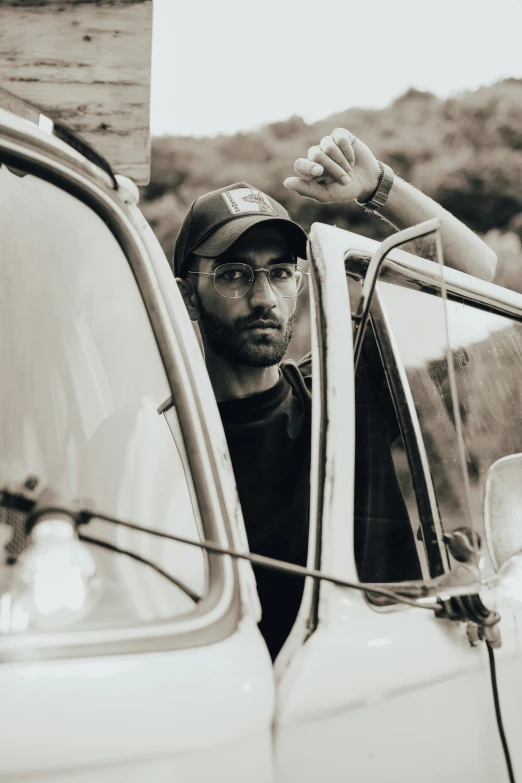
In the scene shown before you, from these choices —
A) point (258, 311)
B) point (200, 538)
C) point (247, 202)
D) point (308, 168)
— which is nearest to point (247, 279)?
point (258, 311)

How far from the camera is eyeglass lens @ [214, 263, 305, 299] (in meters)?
2.41

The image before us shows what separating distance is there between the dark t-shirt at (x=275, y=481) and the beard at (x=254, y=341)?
89mm

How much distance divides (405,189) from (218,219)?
1.83 ft

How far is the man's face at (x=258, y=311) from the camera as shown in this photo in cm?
240

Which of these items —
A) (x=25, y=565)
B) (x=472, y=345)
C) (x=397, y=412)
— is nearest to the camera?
(x=25, y=565)

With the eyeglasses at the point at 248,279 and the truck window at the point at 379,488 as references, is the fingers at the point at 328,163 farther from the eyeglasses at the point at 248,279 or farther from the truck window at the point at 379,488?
the truck window at the point at 379,488

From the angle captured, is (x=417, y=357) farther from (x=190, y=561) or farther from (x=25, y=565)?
(x=25, y=565)

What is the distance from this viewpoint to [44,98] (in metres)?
5.04

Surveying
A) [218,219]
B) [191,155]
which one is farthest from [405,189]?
[191,155]

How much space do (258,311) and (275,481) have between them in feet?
2.12

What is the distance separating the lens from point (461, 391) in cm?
193

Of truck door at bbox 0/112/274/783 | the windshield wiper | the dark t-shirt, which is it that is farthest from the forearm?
the windshield wiper

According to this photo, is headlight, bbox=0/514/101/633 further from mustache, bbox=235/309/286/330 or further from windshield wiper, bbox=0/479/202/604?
mustache, bbox=235/309/286/330

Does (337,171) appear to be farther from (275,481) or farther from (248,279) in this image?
(275,481)
